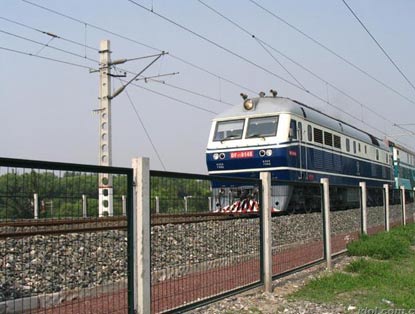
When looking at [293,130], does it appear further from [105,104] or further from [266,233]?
[105,104]

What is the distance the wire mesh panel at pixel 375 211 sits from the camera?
47.5 feet

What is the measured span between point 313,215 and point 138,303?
6.58 meters

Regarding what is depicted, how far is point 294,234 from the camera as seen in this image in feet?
33.7

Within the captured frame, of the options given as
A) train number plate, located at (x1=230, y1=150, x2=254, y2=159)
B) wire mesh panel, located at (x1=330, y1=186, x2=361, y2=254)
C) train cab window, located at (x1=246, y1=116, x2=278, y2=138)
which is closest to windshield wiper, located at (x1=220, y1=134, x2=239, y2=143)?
train cab window, located at (x1=246, y1=116, x2=278, y2=138)

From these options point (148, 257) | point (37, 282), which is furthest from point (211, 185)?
point (37, 282)

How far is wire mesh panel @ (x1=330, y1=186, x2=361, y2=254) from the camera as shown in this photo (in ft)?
38.4

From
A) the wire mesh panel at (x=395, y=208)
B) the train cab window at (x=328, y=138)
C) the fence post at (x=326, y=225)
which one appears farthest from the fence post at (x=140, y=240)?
the train cab window at (x=328, y=138)

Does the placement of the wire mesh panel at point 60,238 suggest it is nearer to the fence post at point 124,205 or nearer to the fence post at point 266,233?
the fence post at point 124,205

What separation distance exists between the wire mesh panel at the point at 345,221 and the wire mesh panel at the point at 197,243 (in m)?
4.05

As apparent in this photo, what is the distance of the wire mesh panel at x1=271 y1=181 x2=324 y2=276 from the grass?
605 millimetres

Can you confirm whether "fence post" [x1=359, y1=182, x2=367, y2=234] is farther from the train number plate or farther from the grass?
the train number plate

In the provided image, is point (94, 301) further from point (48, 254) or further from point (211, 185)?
point (211, 185)

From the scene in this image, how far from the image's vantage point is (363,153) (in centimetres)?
2355

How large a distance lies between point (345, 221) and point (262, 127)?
4538 millimetres
